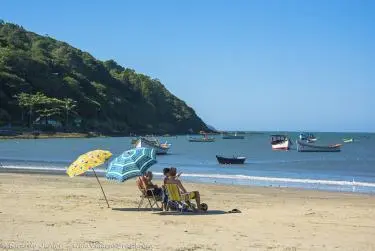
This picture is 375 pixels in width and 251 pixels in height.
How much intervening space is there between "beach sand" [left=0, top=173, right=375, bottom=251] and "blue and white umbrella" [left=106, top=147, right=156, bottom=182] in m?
0.92

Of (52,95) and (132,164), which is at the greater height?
(52,95)

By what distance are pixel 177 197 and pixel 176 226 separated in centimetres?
238

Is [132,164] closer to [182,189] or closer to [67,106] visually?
[182,189]

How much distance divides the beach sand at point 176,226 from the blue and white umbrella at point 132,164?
92cm

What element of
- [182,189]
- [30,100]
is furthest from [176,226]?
[30,100]

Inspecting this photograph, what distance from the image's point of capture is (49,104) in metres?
145

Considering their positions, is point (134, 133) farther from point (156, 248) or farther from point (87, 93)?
point (156, 248)

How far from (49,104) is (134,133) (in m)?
47.3

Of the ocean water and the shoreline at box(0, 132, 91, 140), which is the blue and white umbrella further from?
the shoreline at box(0, 132, 91, 140)

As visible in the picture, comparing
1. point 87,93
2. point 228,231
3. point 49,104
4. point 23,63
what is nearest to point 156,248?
point 228,231

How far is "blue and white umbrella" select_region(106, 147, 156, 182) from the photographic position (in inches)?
548

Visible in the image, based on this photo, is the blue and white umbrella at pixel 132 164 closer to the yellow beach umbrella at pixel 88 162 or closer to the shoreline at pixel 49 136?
the yellow beach umbrella at pixel 88 162

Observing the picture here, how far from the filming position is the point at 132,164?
46.1 ft

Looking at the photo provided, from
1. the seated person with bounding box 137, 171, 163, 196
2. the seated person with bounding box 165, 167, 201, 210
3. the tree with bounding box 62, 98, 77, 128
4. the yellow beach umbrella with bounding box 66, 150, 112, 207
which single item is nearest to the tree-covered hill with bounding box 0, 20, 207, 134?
the tree with bounding box 62, 98, 77, 128
